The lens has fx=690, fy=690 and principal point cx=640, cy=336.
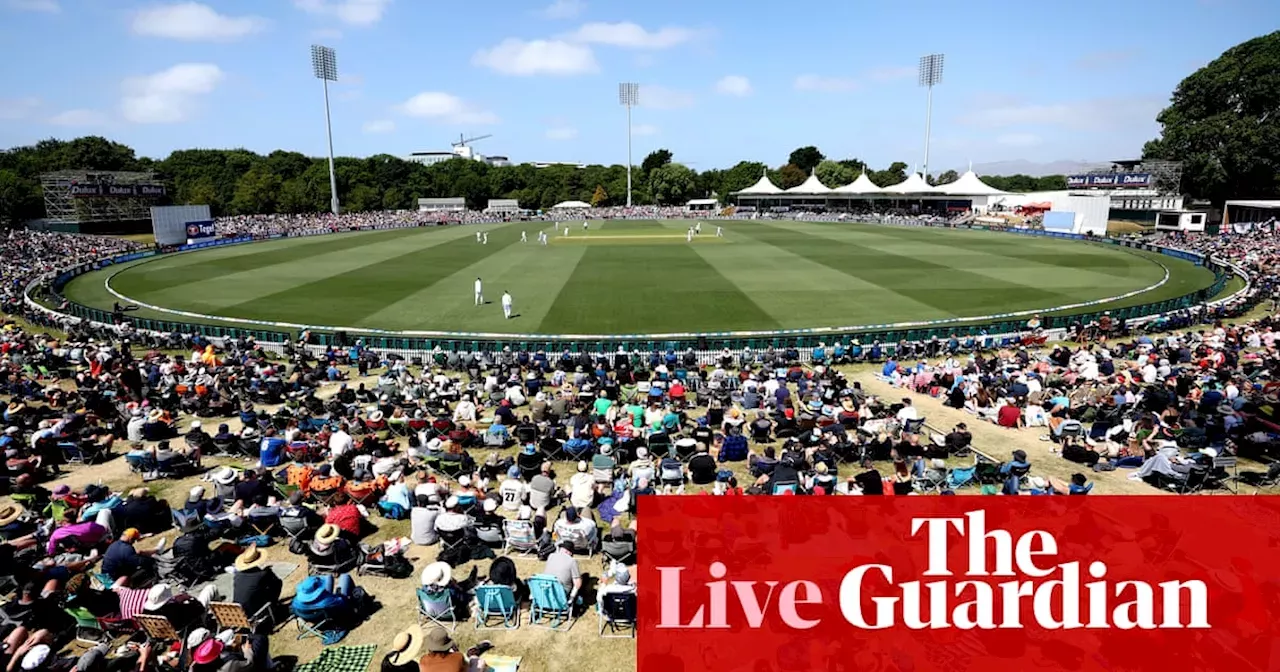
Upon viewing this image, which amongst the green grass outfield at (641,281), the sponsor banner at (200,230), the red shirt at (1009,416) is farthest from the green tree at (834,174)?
the red shirt at (1009,416)

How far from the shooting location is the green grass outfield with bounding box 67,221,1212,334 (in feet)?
111

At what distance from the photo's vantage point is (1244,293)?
Answer: 35844 mm

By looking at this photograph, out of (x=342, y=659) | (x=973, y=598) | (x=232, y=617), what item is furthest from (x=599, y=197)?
(x=973, y=598)

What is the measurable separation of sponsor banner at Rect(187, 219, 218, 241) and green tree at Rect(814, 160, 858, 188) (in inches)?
5442

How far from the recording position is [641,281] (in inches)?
1758

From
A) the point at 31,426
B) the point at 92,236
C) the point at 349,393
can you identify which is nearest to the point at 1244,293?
the point at 349,393

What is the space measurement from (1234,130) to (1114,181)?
12.8m

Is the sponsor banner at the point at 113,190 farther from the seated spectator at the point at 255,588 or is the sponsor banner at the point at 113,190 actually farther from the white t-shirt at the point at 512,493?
the seated spectator at the point at 255,588

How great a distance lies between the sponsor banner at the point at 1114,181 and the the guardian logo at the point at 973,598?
3820 inches

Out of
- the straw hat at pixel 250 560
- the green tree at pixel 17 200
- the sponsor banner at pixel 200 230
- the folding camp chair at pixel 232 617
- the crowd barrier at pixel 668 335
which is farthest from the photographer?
the green tree at pixel 17 200

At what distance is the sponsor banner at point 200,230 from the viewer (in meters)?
76.2

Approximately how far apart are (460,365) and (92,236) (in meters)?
78.4

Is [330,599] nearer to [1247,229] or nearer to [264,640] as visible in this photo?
[264,640]

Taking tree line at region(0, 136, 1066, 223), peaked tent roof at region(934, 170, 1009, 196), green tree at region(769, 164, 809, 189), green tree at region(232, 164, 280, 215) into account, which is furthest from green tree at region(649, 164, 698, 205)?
green tree at region(232, 164, 280, 215)
